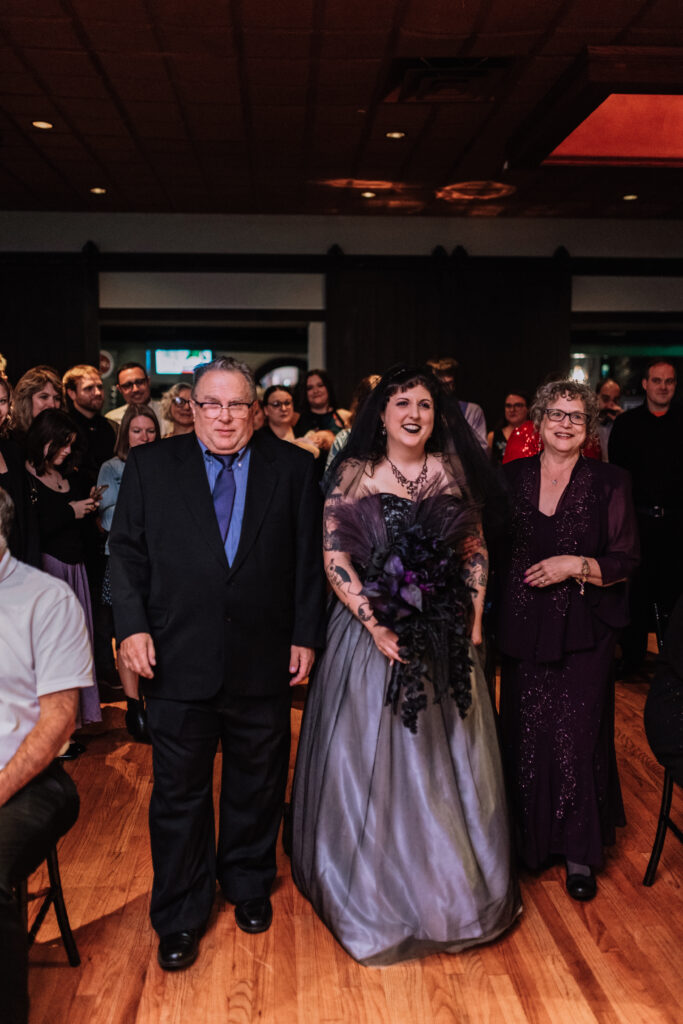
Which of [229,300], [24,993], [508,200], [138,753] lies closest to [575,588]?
[24,993]

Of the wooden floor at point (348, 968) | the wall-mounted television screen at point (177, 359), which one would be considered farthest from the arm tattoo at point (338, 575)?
the wall-mounted television screen at point (177, 359)

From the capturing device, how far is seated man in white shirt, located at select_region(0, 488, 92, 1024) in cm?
216

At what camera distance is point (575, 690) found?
3154 millimetres

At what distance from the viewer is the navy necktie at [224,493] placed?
8.81 ft

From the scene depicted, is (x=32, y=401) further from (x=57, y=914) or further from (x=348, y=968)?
(x=348, y=968)

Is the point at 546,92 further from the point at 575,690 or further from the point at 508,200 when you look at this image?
the point at 575,690

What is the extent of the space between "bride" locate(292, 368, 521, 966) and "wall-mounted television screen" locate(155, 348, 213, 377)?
897 centimetres

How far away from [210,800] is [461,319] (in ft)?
23.1

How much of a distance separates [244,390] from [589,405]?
1.26m

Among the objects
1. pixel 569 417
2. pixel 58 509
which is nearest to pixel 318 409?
pixel 58 509

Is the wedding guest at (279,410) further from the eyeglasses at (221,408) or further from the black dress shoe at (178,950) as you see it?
the black dress shoe at (178,950)

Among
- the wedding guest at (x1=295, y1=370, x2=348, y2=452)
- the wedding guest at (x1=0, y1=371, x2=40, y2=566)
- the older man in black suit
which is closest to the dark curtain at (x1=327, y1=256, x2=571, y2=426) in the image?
the wedding guest at (x1=295, y1=370, x2=348, y2=452)

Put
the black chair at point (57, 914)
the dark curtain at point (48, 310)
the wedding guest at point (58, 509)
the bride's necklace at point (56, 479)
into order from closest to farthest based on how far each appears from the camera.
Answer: the black chair at point (57, 914) < the wedding guest at point (58, 509) < the bride's necklace at point (56, 479) < the dark curtain at point (48, 310)

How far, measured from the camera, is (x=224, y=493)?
106 inches
